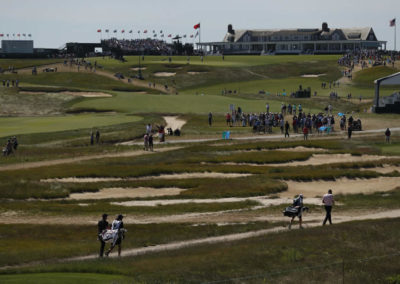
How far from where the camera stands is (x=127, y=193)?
47562mm

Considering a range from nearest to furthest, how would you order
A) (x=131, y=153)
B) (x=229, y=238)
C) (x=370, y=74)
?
1. (x=229, y=238)
2. (x=131, y=153)
3. (x=370, y=74)

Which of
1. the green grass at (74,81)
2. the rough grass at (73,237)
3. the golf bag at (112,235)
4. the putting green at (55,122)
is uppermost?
the green grass at (74,81)

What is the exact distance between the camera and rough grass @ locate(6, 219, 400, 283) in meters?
22.9

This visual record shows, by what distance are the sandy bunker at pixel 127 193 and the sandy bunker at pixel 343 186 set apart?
296 inches

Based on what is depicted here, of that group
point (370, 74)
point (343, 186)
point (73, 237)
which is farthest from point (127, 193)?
point (370, 74)

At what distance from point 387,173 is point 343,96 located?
2464 inches

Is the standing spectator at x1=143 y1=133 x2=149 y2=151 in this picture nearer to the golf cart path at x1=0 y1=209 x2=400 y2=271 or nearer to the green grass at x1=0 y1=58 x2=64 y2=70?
the golf cart path at x1=0 y1=209 x2=400 y2=271

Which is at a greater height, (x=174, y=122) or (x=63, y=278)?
(x=174, y=122)

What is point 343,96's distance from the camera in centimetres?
11462

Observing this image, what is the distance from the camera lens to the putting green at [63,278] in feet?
72.1

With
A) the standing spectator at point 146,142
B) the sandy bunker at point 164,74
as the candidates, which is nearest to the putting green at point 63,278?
the standing spectator at point 146,142

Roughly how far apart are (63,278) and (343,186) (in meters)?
31.3

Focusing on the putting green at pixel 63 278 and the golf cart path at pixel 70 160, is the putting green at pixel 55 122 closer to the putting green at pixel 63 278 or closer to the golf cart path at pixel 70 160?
the golf cart path at pixel 70 160

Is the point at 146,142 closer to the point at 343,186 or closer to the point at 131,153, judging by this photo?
the point at 131,153
